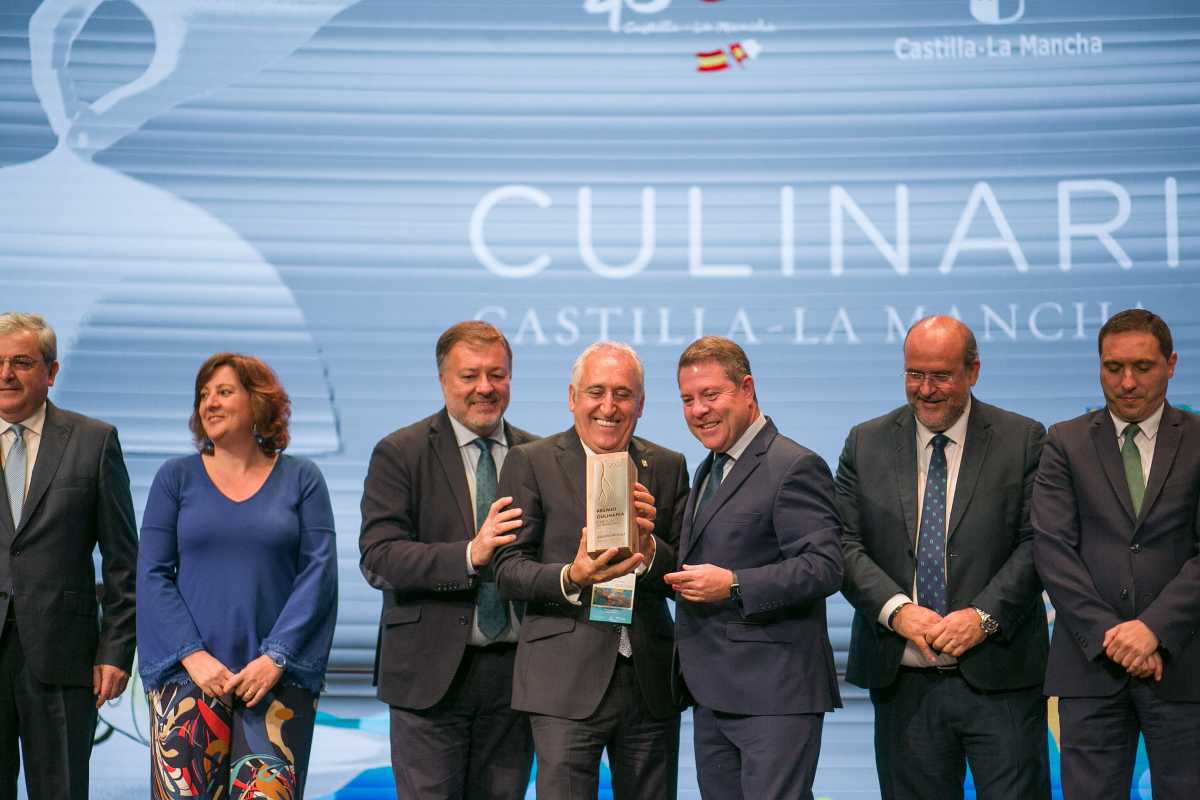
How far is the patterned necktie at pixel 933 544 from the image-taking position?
3.83m

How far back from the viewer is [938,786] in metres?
3.84

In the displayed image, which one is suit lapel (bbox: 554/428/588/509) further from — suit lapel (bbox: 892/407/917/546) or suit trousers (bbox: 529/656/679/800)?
suit lapel (bbox: 892/407/917/546)

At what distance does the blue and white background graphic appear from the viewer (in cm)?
512

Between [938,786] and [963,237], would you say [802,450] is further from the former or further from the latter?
[963,237]

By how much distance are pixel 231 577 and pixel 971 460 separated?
2.12m

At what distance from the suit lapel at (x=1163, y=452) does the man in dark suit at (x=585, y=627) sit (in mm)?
1303

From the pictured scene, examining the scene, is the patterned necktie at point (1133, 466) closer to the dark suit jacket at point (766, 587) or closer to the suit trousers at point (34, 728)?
the dark suit jacket at point (766, 587)

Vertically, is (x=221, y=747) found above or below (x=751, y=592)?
below

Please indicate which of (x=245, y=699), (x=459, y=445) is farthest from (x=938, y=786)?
(x=245, y=699)

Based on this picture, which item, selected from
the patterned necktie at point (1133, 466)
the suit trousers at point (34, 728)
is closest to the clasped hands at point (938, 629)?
the patterned necktie at point (1133, 466)

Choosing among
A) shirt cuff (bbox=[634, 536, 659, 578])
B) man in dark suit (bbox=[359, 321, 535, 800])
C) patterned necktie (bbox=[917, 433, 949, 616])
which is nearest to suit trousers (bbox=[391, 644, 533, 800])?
man in dark suit (bbox=[359, 321, 535, 800])

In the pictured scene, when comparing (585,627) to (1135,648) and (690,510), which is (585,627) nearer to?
(690,510)

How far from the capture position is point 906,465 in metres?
3.95


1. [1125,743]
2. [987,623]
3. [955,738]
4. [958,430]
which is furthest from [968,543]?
[1125,743]
